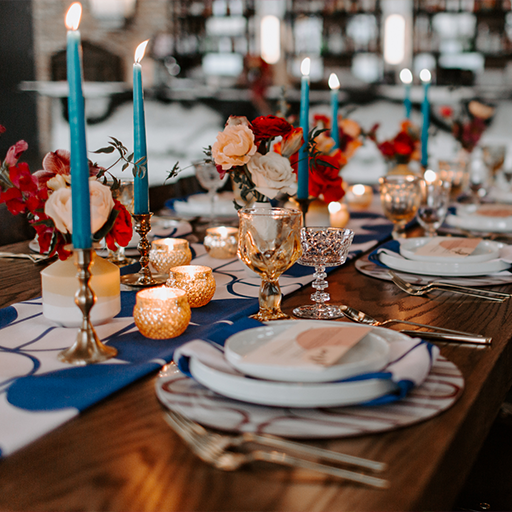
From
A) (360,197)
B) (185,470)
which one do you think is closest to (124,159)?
(185,470)

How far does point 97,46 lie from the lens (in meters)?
7.27

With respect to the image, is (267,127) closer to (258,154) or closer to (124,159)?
(258,154)

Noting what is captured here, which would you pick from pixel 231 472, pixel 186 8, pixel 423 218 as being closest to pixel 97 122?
pixel 186 8

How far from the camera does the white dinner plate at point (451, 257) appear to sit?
1.03m

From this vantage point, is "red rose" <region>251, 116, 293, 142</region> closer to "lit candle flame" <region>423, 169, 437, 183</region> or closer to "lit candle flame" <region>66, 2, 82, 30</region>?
"lit candle flame" <region>66, 2, 82, 30</region>

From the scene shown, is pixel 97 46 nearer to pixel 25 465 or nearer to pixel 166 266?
pixel 166 266

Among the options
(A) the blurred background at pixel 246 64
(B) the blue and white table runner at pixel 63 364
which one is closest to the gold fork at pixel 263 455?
(B) the blue and white table runner at pixel 63 364

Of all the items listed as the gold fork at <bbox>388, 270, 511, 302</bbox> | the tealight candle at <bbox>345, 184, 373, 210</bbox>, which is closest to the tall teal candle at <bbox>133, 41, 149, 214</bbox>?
the gold fork at <bbox>388, 270, 511, 302</bbox>

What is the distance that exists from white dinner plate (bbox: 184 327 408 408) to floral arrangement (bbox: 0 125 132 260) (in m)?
0.29

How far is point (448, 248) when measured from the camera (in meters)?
1.10

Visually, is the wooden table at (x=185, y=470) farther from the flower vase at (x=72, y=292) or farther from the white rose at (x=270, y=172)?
the white rose at (x=270, y=172)

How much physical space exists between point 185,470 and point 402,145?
1.69 metres

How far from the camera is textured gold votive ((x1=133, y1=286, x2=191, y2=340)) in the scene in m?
0.70

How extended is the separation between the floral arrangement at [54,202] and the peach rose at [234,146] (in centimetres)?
23
